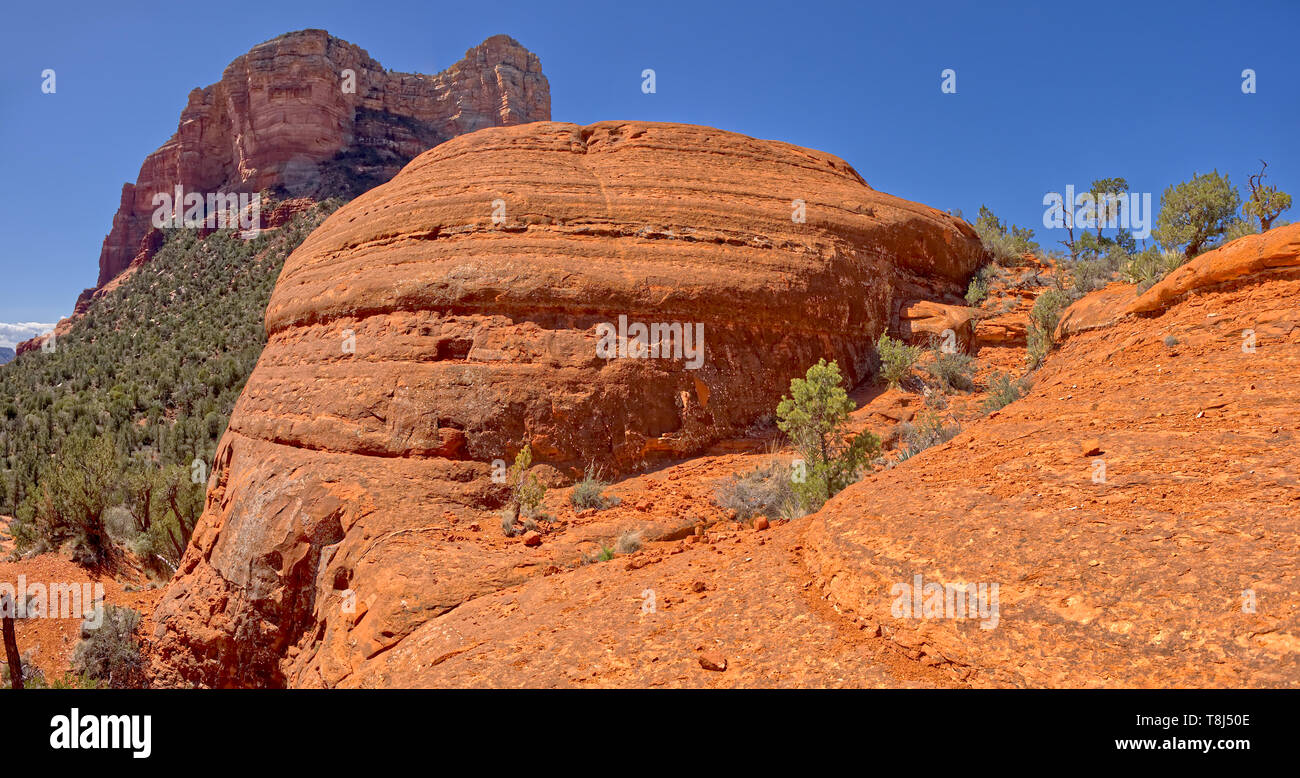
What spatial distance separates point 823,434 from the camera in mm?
7949

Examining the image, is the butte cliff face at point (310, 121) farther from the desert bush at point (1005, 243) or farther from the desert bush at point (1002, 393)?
the desert bush at point (1002, 393)

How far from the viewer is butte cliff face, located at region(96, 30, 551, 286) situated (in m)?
47.7

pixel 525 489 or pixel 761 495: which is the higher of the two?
pixel 525 489

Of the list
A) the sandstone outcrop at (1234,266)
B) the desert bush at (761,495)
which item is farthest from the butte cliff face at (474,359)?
the sandstone outcrop at (1234,266)

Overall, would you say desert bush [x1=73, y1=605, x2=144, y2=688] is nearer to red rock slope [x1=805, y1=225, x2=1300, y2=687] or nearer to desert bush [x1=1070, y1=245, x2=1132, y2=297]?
red rock slope [x1=805, y1=225, x2=1300, y2=687]

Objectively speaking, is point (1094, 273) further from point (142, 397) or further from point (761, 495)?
point (142, 397)

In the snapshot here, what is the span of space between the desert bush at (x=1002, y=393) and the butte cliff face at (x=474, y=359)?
7.25ft

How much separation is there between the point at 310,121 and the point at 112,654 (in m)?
47.7

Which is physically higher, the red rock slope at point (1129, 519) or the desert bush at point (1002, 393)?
the desert bush at point (1002, 393)

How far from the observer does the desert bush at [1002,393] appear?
9.48m

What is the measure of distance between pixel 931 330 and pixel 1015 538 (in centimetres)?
869

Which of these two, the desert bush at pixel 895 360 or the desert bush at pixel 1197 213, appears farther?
the desert bush at pixel 1197 213

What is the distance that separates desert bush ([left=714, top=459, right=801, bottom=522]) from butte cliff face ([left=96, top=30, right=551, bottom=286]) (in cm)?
4491

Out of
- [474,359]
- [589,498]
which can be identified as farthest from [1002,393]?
[474,359]
